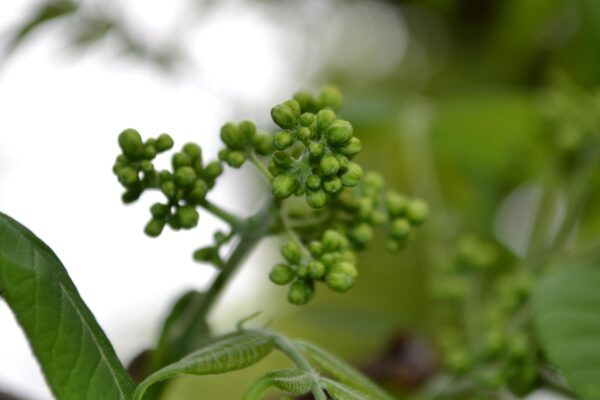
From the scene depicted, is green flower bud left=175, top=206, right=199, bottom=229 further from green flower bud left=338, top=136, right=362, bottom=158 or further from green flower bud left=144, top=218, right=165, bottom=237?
green flower bud left=338, top=136, right=362, bottom=158

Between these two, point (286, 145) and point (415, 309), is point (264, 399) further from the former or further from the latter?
point (415, 309)

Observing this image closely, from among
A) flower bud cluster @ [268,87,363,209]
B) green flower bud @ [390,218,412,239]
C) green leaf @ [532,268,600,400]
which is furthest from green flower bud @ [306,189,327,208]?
green leaf @ [532,268,600,400]

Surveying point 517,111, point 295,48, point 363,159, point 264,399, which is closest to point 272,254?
point 363,159

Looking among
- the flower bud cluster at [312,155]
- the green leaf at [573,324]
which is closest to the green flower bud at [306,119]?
the flower bud cluster at [312,155]

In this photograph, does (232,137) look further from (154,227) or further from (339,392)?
(339,392)

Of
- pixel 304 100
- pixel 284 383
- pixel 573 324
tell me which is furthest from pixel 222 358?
pixel 573 324

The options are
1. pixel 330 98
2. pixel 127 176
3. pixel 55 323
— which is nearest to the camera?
pixel 55 323

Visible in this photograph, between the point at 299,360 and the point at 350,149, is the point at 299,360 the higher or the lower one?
the lower one
